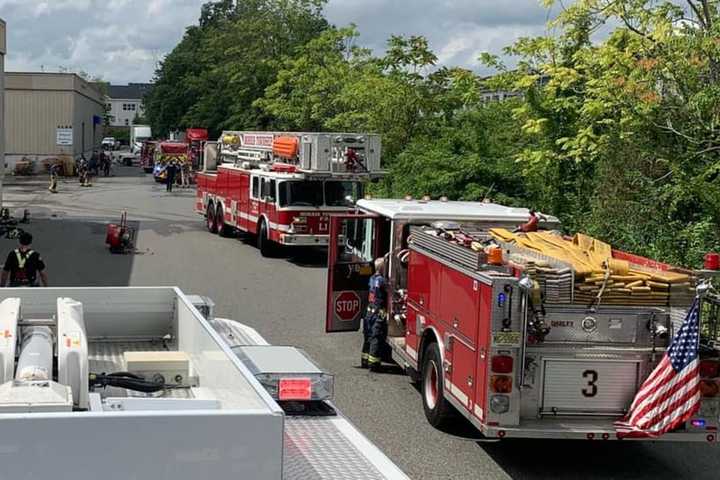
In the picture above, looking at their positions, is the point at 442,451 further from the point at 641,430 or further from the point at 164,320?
the point at 164,320

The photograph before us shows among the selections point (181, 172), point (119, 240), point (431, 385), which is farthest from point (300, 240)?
point (181, 172)

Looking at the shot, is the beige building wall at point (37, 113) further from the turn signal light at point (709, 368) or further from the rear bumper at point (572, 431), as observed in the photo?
the turn signal light at point (709, 368)

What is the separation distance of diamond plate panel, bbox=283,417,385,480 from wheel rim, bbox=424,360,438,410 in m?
4.88

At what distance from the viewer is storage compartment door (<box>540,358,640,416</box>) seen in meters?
8.05

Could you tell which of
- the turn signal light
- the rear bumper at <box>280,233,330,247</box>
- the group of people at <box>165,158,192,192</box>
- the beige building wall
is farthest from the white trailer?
the beige building wall

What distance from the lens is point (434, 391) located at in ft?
32.3

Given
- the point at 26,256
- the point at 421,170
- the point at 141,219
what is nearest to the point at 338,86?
the point at 141,219

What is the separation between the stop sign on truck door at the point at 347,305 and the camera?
1255cm

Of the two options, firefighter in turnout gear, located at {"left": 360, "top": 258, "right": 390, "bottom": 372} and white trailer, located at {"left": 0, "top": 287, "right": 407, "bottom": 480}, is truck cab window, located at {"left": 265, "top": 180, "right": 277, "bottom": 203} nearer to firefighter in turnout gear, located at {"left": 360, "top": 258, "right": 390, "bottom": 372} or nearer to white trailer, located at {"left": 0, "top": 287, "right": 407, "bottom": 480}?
firefighter in turnout gear, located at {"left": 360, "top": 258, "right": 390, "bottom": 372}

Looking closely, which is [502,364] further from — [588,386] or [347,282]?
[347,282]

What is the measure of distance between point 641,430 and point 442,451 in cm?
197

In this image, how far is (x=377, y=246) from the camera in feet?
40.7

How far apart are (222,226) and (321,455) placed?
25.8m

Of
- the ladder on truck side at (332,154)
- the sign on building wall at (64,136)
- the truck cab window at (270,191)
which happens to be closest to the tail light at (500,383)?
the ladder on truck side at (332,154)
